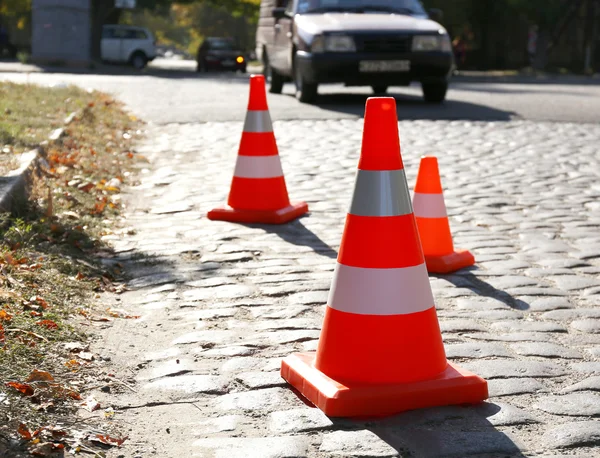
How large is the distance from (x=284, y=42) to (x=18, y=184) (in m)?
10.00

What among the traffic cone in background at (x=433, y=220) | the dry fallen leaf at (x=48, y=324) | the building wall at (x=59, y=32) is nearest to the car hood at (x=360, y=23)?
the traffic cone in background at (x=433, y=220)

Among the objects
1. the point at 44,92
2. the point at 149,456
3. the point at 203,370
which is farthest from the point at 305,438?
the point at 44,92

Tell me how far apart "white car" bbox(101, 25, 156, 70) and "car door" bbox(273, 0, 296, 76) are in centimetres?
2351

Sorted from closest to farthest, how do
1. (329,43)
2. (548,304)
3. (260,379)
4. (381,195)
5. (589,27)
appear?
(381,195)
(260,379)
(548,304)
(329,43)
(589,27)

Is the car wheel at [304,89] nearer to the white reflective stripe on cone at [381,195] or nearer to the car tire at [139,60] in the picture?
the white reflective stripe on cone at [381,195]

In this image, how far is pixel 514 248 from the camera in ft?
19.6

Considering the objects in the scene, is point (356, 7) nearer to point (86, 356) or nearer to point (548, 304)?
point (548, 304)

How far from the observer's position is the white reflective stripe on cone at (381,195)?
3.50 metres

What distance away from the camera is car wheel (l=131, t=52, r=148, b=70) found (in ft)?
130

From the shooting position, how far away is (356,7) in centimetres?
1502

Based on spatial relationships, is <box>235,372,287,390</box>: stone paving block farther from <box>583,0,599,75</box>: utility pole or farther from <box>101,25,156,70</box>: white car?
<box>101,25,156,70</box>: white car

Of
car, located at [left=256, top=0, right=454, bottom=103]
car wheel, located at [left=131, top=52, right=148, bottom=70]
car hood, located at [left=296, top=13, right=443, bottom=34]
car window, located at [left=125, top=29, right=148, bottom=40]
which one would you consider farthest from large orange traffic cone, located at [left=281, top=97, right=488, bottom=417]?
car window, located at [left=125, top=29, right=148, bottom=40]

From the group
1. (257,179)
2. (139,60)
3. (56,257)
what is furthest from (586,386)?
(139,60)

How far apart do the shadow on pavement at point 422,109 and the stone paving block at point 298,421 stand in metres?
10.00
